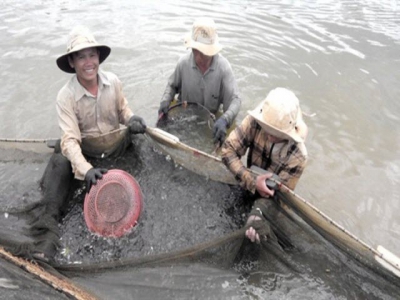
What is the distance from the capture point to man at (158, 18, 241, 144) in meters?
4.47

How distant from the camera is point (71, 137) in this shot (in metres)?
3.71

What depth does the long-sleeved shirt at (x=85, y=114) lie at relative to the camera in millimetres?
3639

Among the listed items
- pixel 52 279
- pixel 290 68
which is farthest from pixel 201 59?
pixel 290 68

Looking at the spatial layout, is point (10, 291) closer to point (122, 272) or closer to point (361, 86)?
point (122, 272)

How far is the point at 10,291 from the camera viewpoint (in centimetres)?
212

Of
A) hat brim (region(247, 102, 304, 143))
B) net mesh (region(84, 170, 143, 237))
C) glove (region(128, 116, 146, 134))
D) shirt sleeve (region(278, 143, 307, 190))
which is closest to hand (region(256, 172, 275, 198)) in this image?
shirt sleeve (region(278, 143, 307, 190))

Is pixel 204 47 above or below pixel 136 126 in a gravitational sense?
above

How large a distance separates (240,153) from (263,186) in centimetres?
57

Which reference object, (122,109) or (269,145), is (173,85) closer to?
(122,109)

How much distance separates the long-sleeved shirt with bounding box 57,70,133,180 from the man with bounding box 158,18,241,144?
0.86m

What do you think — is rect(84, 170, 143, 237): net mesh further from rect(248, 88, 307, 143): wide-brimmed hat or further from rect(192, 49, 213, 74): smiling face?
rect(192, 49, 213, 74): smiling face

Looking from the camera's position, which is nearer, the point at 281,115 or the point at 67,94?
the point at 281,115

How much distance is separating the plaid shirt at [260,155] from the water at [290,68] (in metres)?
1.65

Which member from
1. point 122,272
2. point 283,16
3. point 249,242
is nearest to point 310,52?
point 283,16
